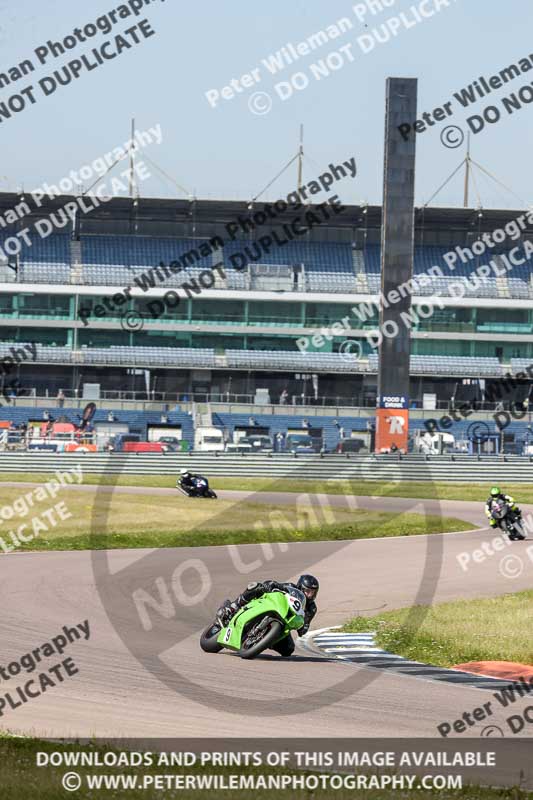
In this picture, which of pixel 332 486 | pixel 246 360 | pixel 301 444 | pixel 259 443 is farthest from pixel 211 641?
pixel 246 360

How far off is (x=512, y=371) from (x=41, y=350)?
30551 mm

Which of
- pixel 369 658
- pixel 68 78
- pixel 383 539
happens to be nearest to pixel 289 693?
pixel 369 658

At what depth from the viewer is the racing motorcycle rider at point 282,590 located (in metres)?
13.7

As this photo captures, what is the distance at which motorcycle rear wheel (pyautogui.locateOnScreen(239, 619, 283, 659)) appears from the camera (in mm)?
13508

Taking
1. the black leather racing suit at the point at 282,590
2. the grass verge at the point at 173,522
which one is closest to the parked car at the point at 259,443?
the grass verge at the point at 173,522

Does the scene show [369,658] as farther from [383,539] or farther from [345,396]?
[345,396]

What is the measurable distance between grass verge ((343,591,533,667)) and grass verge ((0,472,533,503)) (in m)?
25.9

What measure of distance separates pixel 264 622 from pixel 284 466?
39245mm

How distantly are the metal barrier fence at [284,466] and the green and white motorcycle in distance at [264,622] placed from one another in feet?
117

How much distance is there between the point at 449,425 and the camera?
6862 cm

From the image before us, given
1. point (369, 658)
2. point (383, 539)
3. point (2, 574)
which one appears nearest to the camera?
point (369, 658)

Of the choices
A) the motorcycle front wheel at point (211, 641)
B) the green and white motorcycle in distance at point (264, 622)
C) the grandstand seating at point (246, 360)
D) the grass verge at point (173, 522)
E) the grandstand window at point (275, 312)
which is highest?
the grandstand window at point (275, 312)

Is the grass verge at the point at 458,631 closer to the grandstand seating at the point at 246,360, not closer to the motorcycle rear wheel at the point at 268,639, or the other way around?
the motorcycle rear wheel at the point at 268,639

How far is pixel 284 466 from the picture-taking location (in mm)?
52906
